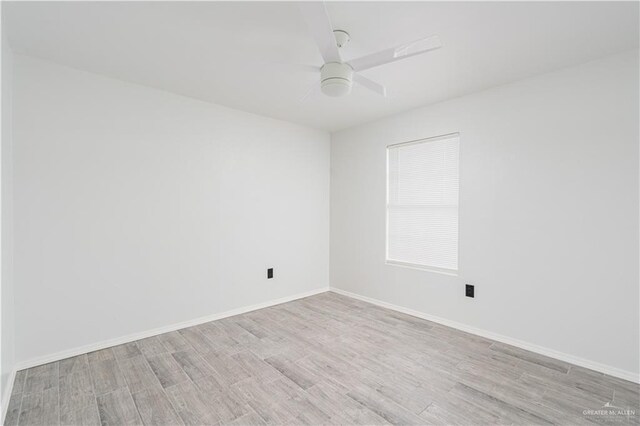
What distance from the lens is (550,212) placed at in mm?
2486

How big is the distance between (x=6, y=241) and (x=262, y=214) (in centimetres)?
221

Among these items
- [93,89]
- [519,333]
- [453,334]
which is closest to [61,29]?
[93,89]

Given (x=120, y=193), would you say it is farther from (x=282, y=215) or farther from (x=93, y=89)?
(x=282, y=215)

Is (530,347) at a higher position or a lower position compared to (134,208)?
lower

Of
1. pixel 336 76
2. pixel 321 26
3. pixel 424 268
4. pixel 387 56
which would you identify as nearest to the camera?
pixel 321 26

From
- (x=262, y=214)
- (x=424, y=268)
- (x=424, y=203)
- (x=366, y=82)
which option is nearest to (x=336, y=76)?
(x=366, y=82)

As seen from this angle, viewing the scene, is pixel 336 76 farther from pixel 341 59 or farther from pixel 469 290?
pixel 469 290

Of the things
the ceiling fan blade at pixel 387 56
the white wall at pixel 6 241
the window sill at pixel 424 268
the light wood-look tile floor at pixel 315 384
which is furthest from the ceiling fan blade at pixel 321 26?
the window sill at pixel 424 268

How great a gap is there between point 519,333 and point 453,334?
548 mm

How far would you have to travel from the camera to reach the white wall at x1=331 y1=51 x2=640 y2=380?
218cm

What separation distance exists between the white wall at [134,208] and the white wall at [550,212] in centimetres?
189

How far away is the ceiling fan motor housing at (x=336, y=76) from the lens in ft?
6.31

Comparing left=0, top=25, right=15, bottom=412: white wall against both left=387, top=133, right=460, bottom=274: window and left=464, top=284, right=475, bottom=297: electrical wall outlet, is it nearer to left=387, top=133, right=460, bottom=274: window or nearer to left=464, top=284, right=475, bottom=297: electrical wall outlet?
left=387, top=133, right=460, bottom=274: window

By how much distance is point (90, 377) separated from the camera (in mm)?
2135
